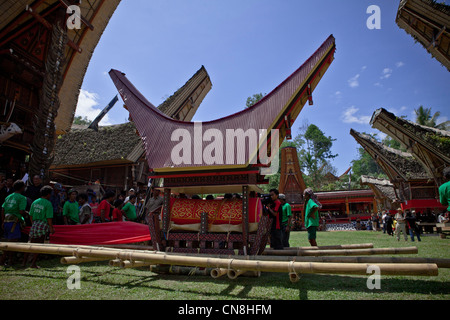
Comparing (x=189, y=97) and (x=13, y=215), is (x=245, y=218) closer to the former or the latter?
(x=13, y=215)

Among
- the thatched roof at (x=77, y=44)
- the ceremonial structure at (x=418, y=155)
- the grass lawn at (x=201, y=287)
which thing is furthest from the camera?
the ceremonial structure at (x=418, y=155)

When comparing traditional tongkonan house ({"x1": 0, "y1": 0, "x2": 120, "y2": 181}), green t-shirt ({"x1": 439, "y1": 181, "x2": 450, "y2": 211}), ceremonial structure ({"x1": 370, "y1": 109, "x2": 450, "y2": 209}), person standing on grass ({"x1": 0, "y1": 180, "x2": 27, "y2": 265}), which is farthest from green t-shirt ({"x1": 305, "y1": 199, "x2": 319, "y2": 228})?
ceremonial structure ({"x1": 370, "y1": 109, "x2": 450, "y2": 209})

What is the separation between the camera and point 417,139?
43.3 feet

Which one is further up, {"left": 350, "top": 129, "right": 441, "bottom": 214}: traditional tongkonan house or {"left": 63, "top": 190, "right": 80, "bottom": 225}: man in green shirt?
{"left": 350, "top": 129, "right": 441, "bottom": 214}: traditional tongkonan house

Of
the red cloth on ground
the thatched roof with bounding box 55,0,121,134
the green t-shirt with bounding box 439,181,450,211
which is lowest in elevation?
the red cloth on ground

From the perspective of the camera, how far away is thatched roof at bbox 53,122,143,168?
49.4 feet

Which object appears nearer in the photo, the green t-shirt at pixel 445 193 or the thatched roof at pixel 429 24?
the green t-shirt at pixel 445 193

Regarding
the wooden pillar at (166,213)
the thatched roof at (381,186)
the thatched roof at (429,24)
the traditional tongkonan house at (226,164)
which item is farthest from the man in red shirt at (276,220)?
the thatched roof at (381,186)

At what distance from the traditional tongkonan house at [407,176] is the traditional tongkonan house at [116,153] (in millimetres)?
10924

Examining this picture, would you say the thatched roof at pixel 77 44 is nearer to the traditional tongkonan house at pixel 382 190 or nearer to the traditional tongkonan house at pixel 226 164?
the traditional tongkonan house at pixel 226 164

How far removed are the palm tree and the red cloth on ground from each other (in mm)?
34883

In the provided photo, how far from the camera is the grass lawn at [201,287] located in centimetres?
342

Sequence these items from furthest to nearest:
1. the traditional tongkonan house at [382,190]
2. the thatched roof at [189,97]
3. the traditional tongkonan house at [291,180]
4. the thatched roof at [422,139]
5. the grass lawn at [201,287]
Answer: the traditional tongkonan house at [291,180] → the traditional tongkonan house at [382,190] → the thatched roof at [189,97] → the thatched roof at [422,139] → the grass lawn at [201,287]

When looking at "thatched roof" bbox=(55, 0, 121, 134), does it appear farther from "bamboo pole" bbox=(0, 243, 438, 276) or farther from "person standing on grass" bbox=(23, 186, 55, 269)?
"bamboo pole" bbox=(0, 243, 438, 276)
